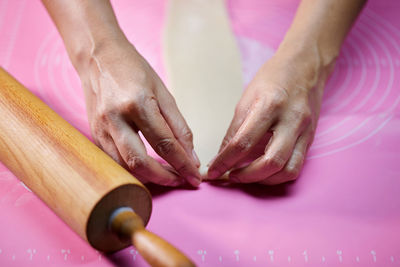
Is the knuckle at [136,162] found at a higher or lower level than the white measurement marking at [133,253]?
higher

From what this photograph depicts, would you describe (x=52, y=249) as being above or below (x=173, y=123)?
below

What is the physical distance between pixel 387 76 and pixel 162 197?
754mm

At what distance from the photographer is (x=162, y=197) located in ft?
2.96

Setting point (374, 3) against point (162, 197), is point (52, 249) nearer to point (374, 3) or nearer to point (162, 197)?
point (162, 197)

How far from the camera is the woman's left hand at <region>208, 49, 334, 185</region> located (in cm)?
86

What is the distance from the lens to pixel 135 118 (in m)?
0.83

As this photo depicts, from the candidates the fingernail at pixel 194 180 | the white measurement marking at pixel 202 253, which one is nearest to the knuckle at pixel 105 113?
the fingernail at pixel 194 180

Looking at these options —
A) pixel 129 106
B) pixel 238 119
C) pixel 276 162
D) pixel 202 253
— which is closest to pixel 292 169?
→ pixel 276 162

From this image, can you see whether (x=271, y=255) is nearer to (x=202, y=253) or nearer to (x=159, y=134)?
(x=202, y=253)

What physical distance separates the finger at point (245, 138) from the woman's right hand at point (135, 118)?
63mm

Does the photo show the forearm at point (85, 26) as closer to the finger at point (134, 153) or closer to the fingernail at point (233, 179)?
the finger at point (134, 153)

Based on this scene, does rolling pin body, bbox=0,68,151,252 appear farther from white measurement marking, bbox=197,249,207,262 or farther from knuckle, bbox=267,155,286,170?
knuckle, bbox=267,155,286,170

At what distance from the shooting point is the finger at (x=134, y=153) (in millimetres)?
818

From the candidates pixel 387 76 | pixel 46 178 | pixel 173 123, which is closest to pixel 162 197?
pixel 173 123
